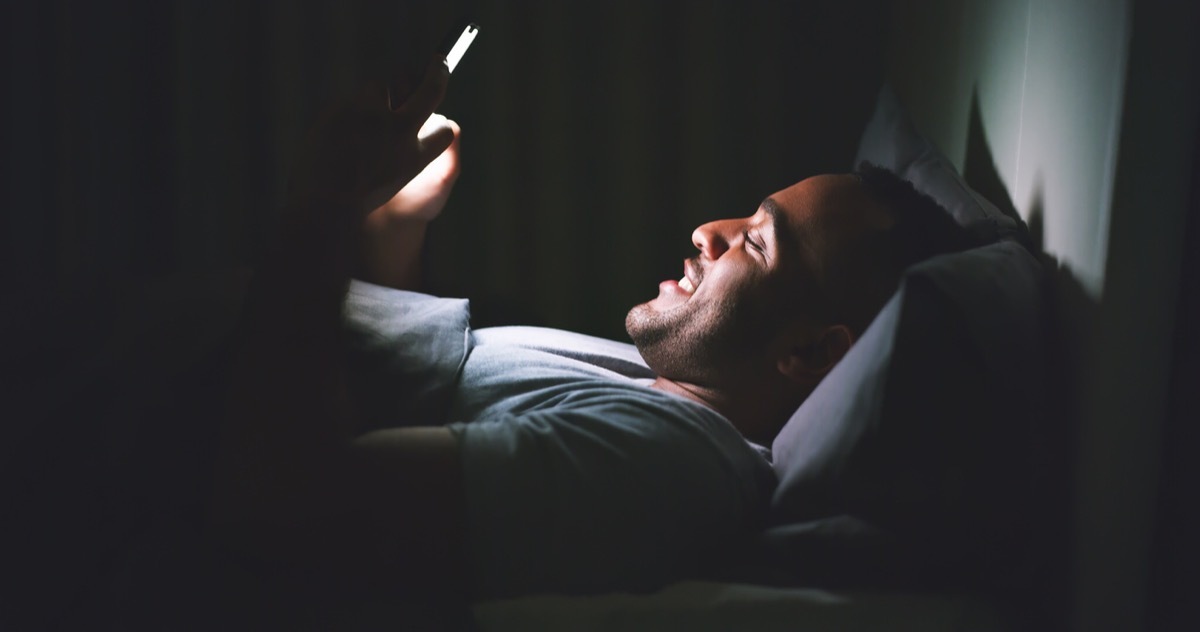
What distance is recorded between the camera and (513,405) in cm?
108

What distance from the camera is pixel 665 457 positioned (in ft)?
2.93

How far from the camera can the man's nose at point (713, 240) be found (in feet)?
4.09

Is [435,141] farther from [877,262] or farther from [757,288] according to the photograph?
[877,262]

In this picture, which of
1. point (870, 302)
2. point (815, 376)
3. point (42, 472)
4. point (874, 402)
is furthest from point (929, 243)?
point (42, 472)

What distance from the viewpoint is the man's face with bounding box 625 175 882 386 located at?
1163mm

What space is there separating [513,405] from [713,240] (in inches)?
14.1

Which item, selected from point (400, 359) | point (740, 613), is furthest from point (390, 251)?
point (740, 613)

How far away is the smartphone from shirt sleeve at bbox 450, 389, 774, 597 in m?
0.43

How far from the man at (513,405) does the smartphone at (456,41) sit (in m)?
0.08

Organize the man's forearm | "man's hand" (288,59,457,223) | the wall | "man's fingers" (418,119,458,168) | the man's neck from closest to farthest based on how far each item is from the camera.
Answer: the wall, "man's hand" (288,59,457,223), "man's fingers" (418,119,458,168), the man's neck, the man's forearm

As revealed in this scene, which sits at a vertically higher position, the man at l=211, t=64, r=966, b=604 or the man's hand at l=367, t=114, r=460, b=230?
the man's hand at l=367, t=114, r=460, b=230

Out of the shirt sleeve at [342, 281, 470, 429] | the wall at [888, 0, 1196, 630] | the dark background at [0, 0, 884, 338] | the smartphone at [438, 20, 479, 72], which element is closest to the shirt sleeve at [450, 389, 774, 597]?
the shirt sleeve at [342, 281, 470, 429]

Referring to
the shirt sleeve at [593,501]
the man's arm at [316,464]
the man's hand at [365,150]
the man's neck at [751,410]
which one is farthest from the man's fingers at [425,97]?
the man's neck at [751,410]

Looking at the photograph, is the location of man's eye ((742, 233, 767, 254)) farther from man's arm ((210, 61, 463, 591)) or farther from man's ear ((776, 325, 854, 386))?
man's arm ((210, 61, 463, 591))
